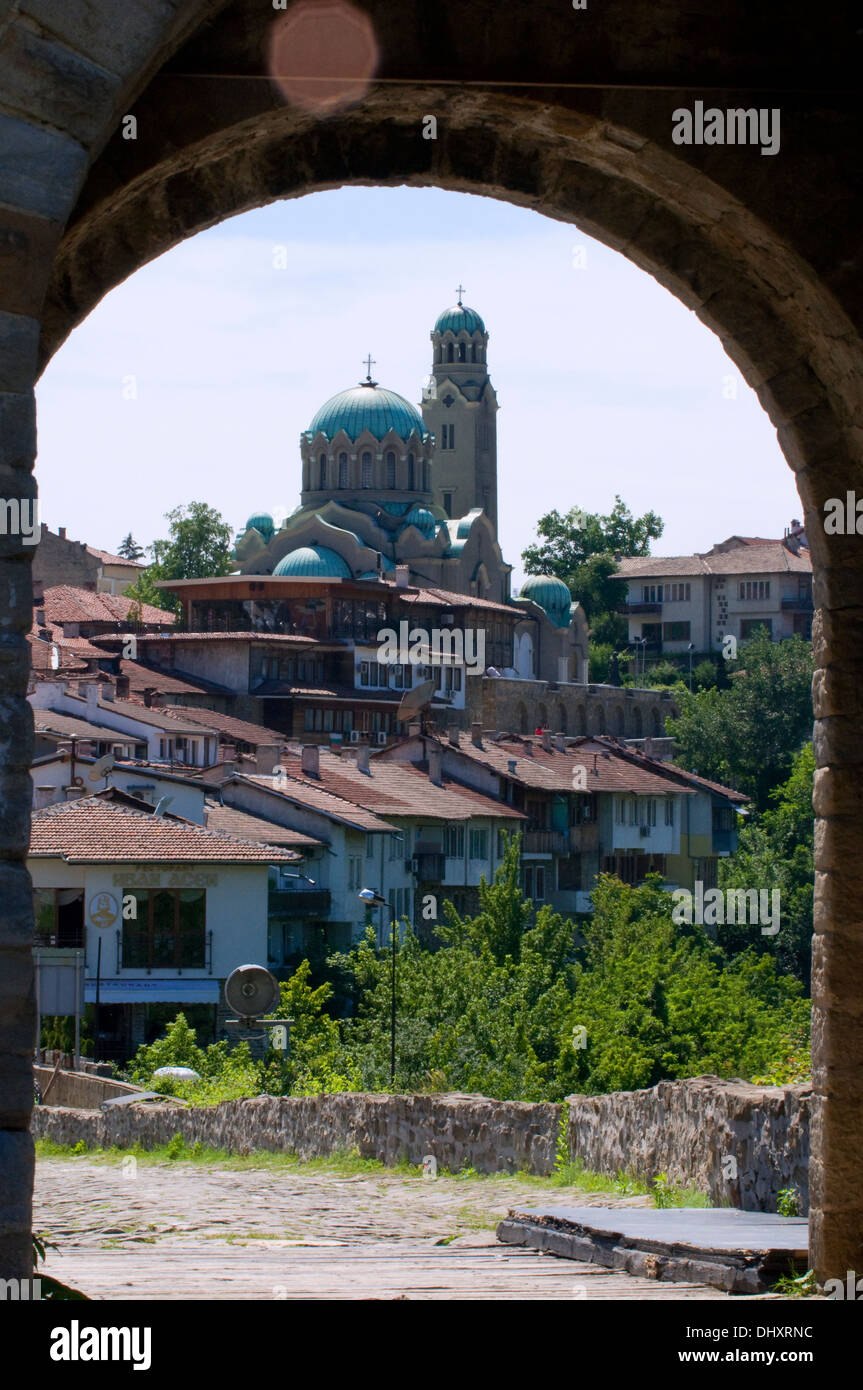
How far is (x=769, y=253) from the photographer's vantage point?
6113 mm

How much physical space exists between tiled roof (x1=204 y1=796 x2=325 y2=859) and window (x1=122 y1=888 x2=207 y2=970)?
353cm

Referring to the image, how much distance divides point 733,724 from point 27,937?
63214 mm

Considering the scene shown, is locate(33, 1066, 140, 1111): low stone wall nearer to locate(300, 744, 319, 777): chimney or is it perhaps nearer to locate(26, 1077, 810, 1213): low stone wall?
locate(26, 1077, 810, 1213): low stone wall

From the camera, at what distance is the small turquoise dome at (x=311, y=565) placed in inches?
2719

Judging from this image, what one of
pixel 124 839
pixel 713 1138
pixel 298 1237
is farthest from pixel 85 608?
pixel 713 1138

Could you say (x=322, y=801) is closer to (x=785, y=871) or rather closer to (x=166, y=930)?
(x=166, y=930)

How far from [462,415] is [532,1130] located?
8914cm

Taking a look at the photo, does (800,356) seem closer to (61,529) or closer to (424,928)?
(424,928)

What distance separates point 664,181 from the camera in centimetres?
610

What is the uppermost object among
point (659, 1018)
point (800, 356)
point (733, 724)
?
point (733, 724)

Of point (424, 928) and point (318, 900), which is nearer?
point (318, 900)

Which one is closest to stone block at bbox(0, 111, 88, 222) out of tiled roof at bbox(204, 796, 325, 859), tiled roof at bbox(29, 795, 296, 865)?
tiled roof at bbox(29, 795, 296, 865)

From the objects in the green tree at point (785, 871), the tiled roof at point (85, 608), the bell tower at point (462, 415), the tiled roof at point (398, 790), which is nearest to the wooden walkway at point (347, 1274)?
the tiled roof at point (398, 790)
